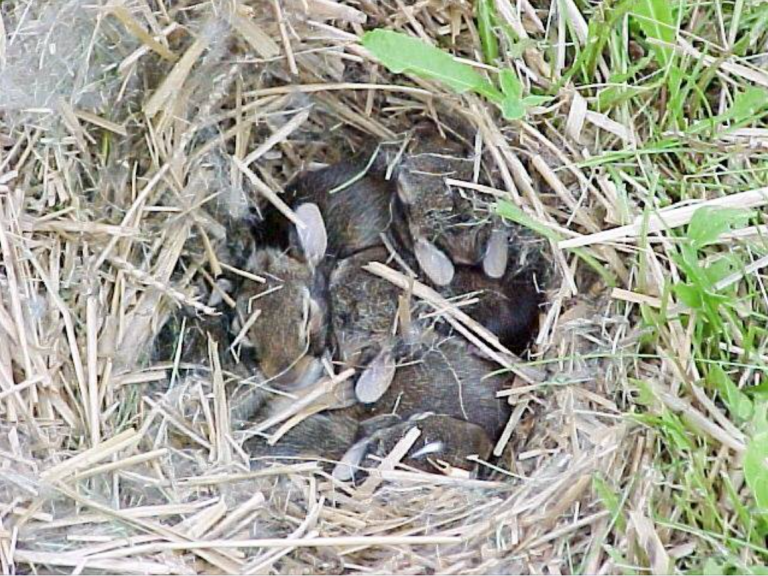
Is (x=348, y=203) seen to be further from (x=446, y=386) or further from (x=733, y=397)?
(x=733, y=397)

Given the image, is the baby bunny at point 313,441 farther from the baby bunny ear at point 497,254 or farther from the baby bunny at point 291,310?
the baby bunny ear at point 497,254

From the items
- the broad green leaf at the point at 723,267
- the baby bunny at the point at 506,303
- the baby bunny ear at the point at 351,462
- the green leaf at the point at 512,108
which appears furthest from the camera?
the baby bunny at the point at 506,303

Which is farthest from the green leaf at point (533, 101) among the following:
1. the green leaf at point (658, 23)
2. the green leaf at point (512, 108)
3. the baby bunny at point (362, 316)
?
the baby bunny at point (362, 316)

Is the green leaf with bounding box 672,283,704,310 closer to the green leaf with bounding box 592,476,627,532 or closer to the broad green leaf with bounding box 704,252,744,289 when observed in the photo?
the broad green leaf with bounding box 704,252,744,289

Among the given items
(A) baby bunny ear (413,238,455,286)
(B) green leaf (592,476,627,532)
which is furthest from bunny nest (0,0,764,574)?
(A) baby bunny ear (413,238,455,286)

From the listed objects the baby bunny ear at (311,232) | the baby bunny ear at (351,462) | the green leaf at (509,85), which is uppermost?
the green leaf at (509,85)

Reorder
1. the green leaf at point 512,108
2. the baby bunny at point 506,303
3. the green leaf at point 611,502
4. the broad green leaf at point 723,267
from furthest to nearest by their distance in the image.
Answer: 1. the baby bunny at point 506,303
2. the green leaf at point 512,108
3. the broad green leaf at point 723,267
4. the green leaf at point 611,502

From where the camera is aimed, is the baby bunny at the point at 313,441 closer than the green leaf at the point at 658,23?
No

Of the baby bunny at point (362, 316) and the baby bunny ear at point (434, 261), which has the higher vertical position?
the baby bunny ear at point (434, 261)

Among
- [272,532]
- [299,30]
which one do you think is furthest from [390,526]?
[299,30]
